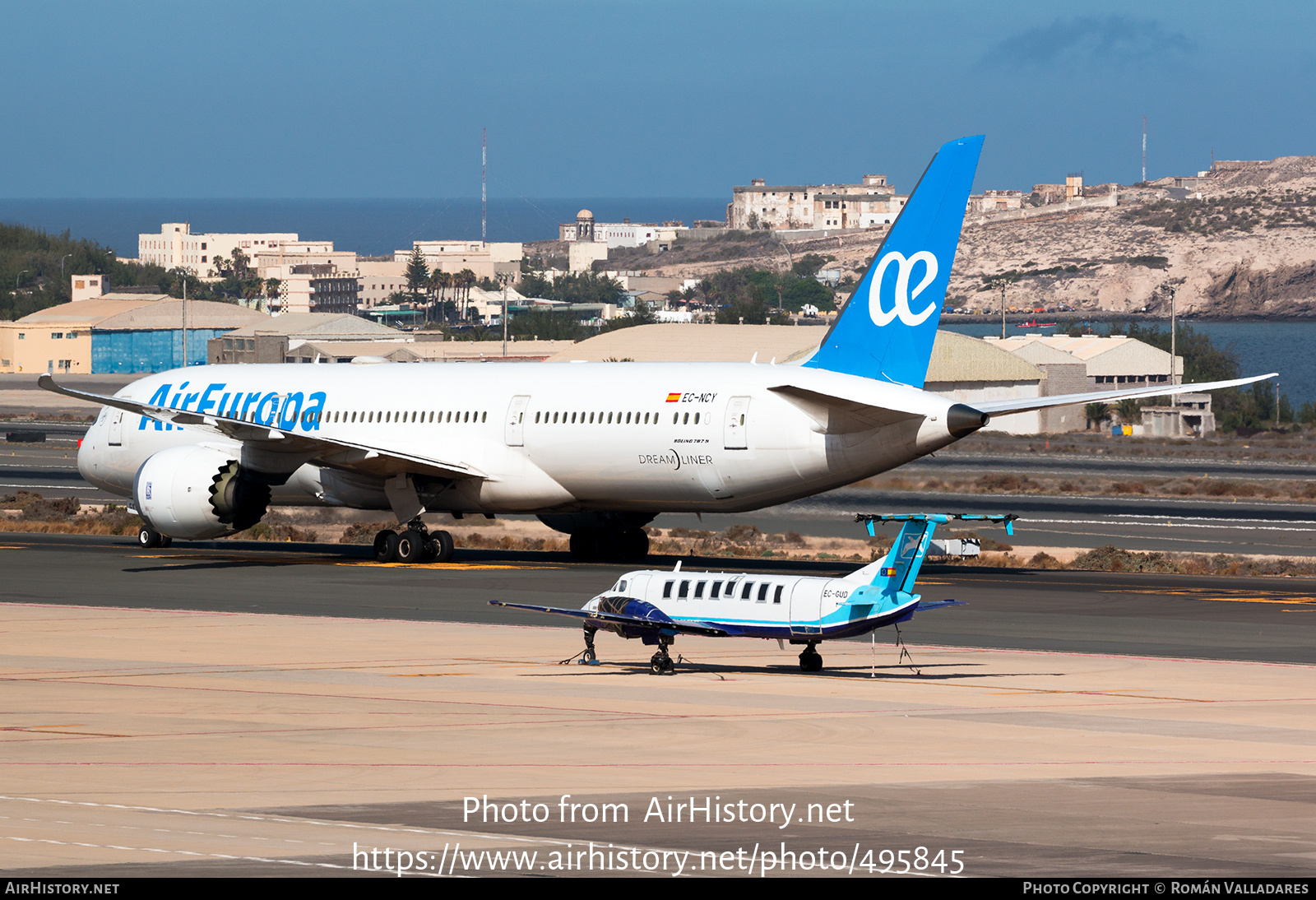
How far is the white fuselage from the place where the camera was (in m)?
37.6

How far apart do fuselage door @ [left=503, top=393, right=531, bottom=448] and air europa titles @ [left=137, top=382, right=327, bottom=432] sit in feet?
18.1

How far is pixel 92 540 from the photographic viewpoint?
164 ft

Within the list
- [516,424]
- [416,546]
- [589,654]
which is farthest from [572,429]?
[589,654]

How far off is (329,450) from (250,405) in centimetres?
512

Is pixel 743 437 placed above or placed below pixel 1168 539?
above

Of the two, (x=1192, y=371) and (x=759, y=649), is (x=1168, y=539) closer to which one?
(x=759, y=649)

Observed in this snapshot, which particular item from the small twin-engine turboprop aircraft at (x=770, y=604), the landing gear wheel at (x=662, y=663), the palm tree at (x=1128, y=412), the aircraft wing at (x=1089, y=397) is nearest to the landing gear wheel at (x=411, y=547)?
the aircraft wing at (x=1089, y=397)

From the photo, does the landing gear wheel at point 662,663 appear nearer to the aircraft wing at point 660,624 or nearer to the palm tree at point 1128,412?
the aircraft wing at point 660,624

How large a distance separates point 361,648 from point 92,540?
24.7 m

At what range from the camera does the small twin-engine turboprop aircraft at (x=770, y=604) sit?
23344mm

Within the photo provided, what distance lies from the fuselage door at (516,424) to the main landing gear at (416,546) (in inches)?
112

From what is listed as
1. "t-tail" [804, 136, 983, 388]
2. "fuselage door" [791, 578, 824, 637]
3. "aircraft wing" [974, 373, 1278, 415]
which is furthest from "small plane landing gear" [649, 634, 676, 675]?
"t-tail" [804, 136, 983, 388]

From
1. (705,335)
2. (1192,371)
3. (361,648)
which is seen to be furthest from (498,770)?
(1192,371)
